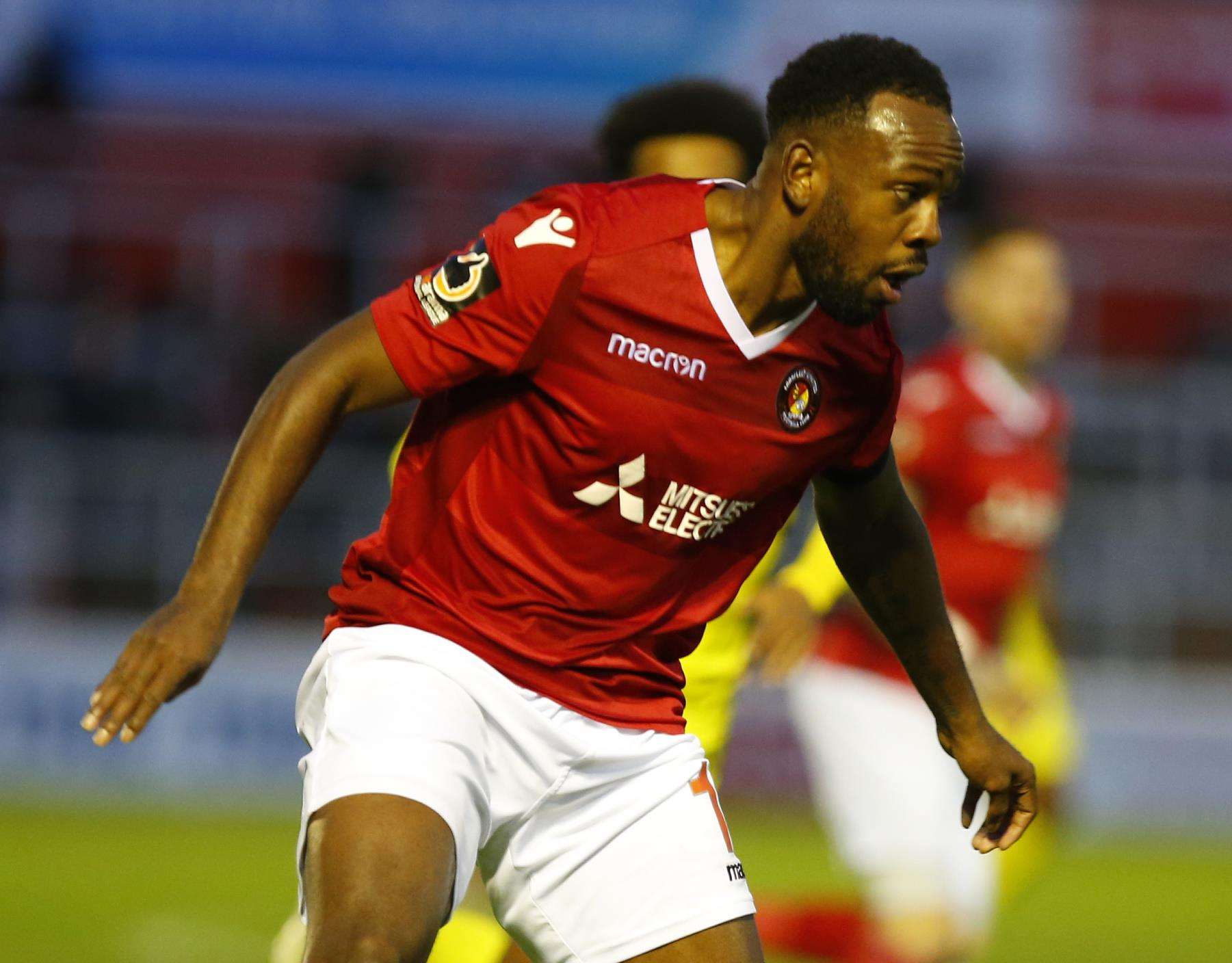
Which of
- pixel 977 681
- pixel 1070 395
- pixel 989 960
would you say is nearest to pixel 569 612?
pixel 977 681

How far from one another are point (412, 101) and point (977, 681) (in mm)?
10105

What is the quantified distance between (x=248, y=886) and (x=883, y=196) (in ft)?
21.5

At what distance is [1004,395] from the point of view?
7035 mm

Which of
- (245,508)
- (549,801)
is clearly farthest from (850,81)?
(549,801)

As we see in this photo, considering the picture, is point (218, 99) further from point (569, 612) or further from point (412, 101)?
point (569, 612)

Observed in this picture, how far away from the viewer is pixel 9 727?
1269 cm

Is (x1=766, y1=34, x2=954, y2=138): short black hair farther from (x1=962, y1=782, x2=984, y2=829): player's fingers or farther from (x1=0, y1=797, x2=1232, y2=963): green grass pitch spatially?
(x1=0, y1=797, x2=1232, y2=963): green grass pitch

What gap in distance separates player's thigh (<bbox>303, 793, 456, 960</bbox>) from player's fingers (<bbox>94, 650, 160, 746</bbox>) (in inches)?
15.5

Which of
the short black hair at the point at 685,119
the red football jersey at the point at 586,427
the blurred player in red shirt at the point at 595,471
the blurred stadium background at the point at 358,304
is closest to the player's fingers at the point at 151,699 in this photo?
the blurred player in red shirt at the point at 595,471

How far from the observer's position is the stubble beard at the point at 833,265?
12.1 ft

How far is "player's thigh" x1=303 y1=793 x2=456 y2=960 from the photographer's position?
3289 millimetres

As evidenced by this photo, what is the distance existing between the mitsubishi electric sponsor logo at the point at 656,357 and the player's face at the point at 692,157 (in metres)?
1.46

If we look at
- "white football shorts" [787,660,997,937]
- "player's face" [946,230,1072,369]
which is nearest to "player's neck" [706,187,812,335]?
"white football shorts" [787,660,997,937]

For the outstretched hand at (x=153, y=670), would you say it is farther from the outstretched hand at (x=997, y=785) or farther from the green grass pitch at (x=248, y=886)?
the green grass pitch at (x=248, y=886)
